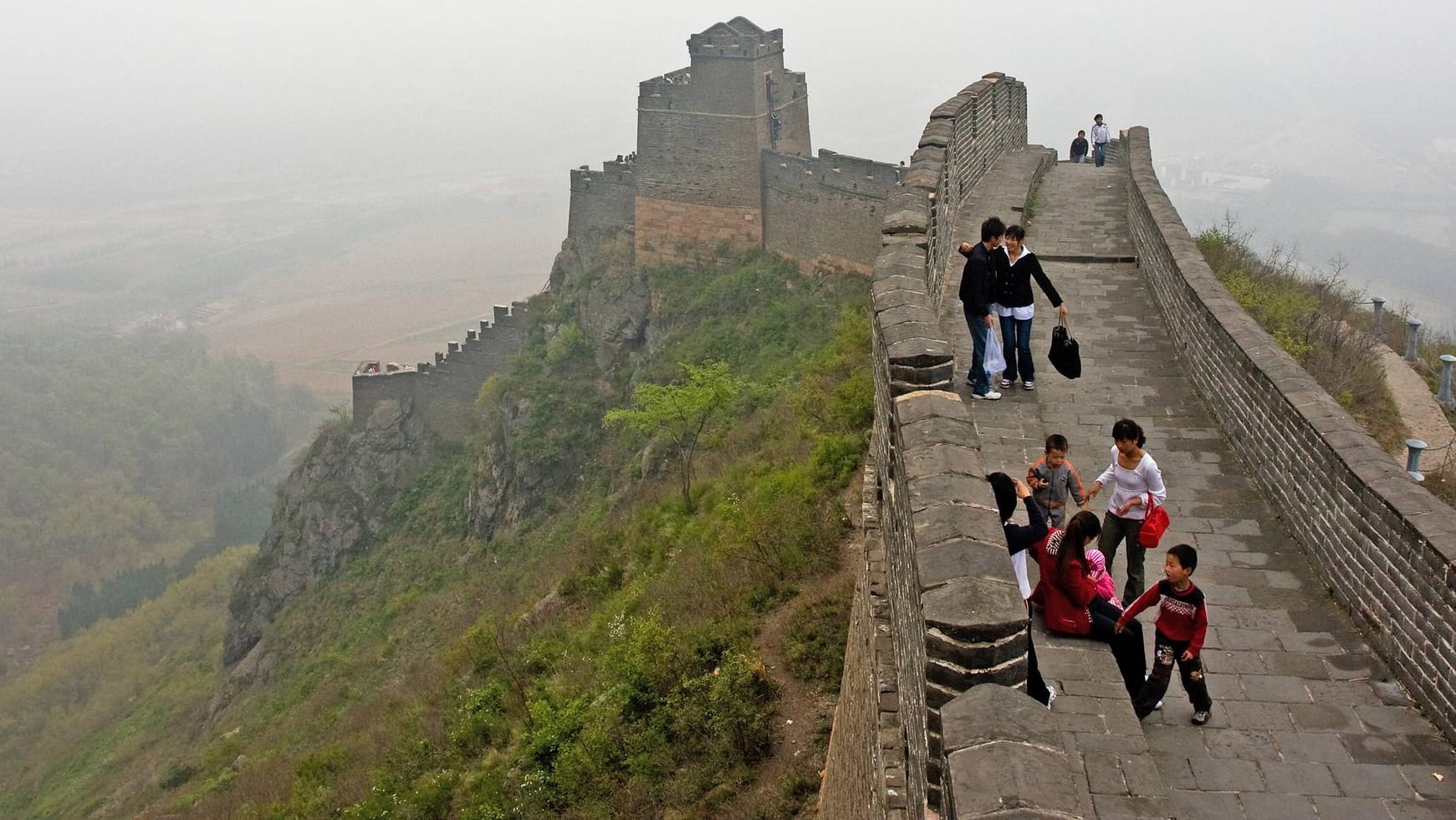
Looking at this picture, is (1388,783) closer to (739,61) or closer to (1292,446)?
(1292,446)

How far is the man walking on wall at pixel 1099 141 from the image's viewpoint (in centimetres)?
1641

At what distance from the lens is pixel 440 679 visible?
12.9 meters

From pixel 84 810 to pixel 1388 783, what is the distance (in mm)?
22488

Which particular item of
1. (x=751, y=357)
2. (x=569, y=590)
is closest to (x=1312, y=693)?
(x=569, y=590)

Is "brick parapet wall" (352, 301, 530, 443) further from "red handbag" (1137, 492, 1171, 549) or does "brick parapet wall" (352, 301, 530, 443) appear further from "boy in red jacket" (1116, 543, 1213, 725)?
"boy in red jacket" (1116, 543, 1213, 725)

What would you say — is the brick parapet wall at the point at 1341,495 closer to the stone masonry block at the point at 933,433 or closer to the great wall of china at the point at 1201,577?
the great wall of china at the point at 1201,577

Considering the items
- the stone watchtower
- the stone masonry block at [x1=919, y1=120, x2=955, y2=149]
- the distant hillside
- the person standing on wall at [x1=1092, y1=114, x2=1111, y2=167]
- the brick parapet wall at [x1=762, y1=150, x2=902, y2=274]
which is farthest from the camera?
the distant hillside

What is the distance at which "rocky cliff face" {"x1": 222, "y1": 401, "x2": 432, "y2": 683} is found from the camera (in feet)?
94.4

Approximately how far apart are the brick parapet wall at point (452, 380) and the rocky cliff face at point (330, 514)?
358 millimetres

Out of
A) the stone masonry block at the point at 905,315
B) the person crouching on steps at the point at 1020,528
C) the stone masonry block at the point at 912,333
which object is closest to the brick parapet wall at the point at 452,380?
the stone masonry block at the point at 905,315

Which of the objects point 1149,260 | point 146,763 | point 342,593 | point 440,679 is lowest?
point 146,763

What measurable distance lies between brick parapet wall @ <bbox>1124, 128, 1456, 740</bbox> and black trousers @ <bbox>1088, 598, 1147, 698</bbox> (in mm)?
1075

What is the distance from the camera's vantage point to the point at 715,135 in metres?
26.0

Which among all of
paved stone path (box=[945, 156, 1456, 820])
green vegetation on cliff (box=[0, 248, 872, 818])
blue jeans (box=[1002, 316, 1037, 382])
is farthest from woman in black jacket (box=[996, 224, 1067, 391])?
green vegetation on cliff (box=[0, 248, 872, 818])
